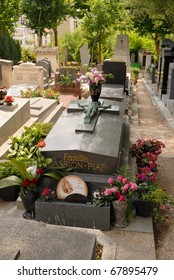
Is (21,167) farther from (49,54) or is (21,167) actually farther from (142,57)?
(142,57)

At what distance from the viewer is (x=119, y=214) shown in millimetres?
5094

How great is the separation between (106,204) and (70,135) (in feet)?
4.92

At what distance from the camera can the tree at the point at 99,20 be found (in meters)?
29.2

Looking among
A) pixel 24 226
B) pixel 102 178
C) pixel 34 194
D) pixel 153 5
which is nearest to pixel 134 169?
pixel 102 178

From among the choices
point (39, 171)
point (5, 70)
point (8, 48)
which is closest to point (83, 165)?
point (39, 171)

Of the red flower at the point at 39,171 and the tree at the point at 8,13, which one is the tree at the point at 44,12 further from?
the red flower at the point at 39,171

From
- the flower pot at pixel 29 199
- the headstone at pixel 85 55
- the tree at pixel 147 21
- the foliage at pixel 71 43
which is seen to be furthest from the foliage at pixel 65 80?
the foliage at pixel 71 43

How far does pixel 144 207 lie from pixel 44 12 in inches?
1090

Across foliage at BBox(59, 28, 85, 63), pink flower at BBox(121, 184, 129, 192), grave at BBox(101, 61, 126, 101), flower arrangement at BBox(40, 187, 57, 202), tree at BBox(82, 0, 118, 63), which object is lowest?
flower arrangement at BBox(40, 187, 57, 202)

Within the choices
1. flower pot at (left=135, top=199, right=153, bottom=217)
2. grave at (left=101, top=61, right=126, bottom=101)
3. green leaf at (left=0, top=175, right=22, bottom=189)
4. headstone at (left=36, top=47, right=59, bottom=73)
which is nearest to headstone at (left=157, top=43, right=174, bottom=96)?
grave at (left=101, top=61, right=126, bottom=101)

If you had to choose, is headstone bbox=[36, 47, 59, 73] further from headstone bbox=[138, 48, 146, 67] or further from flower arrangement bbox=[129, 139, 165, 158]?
headstone bbox=[138, 48, 146, 67]

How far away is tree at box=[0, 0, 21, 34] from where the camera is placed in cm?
2523

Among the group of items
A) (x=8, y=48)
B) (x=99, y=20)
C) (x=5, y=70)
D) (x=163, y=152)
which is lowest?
(x=163, y=152)

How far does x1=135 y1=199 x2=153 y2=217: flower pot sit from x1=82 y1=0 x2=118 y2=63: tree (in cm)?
2654
